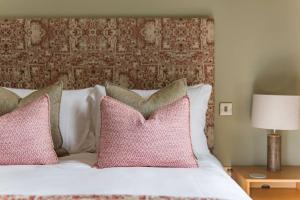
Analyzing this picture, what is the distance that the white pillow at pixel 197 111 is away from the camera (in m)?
2.64

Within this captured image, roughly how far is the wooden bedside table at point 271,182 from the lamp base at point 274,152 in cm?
4

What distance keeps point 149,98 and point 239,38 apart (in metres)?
0.92

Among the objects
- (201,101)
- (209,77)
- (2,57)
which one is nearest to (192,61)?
(209,77)

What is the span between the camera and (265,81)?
9.91 feet

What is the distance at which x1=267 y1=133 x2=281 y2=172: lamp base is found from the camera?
283 centimetres

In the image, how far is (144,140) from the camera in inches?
87.7

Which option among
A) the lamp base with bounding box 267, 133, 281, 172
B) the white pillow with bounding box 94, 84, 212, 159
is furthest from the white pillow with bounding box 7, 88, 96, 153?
the lamp base with bounding box 267, 133, 281, 172

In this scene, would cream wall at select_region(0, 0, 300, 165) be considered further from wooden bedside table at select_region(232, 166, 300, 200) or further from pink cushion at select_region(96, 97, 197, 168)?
pink cushion at select_region(96, 97, 197, 168)

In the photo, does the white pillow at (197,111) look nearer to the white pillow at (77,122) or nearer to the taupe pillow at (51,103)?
the white pillow at (77,122)

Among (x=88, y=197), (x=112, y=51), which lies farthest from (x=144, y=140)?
(x=112, y=51)

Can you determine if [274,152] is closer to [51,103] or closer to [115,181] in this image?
[115,181]

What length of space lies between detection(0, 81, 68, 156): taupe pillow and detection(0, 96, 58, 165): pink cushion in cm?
12

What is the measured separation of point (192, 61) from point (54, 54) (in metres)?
0.93

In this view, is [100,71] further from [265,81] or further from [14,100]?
[265,81]
